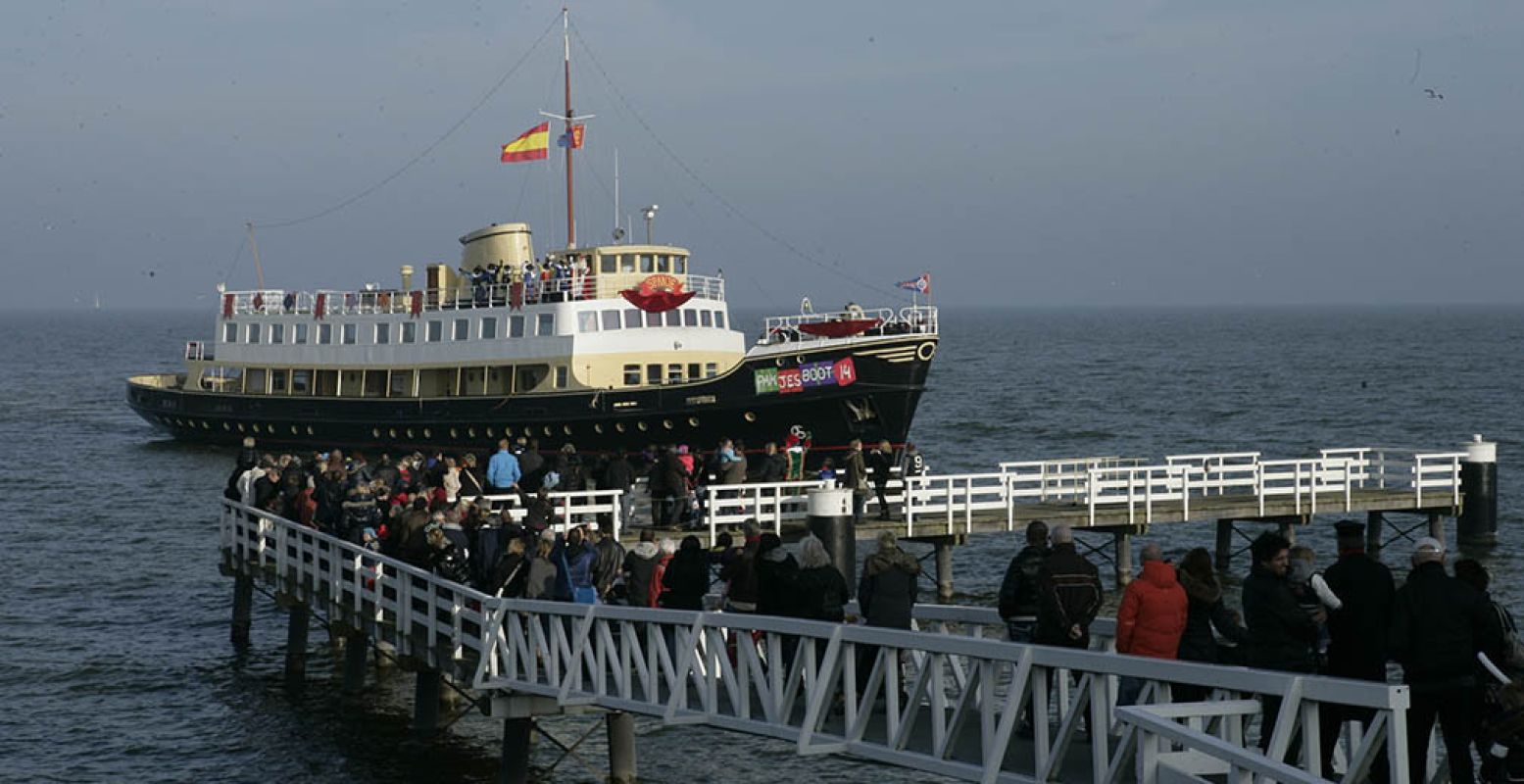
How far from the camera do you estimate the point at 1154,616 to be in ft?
36.9

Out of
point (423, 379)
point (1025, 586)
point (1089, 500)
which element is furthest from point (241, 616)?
point (423, 379)

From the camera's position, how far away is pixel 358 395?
51.8 m

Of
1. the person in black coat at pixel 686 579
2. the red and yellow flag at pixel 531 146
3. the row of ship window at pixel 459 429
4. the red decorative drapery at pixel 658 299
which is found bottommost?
the person in black coat at pixel 686 579

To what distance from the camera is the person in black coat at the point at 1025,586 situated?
12.6 meters

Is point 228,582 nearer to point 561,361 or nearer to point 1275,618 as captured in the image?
point 561,361

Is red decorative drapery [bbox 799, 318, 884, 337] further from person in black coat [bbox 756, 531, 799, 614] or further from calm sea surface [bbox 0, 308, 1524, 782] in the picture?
person in black coat [bbox 756, 531, 799, 614]

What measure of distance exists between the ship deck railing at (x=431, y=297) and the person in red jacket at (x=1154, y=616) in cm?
3392

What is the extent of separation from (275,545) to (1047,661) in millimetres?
15481

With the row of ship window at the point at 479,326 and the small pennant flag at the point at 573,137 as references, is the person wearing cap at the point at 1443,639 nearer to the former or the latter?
the row of ship window at the point at 479,326

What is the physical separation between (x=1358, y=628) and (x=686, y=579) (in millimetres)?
6318

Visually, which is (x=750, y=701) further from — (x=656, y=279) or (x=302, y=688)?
(x=656, y=279)

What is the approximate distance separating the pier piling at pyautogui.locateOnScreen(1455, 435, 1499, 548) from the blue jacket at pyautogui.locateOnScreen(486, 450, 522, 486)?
17513 millimetres

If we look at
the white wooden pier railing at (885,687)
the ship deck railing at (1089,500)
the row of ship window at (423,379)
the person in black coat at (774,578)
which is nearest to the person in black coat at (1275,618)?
the white wooden pier railing at (885,687)

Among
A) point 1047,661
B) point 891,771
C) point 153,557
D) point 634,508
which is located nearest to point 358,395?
point 153,557
